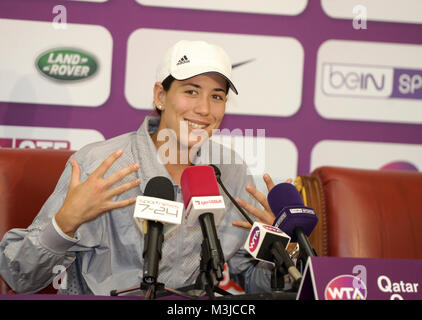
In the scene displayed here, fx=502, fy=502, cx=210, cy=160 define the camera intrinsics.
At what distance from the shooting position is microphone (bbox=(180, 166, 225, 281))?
108cm

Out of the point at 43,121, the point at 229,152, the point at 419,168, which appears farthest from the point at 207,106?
the point at 419,168

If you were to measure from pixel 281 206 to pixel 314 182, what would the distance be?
0.97m

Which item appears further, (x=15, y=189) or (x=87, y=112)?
(x=87, y=112)

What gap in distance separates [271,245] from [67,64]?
1.75 meters

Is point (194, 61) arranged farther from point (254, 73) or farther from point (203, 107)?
point (254, 73)

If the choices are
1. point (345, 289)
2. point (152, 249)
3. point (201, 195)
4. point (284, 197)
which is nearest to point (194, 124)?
point (284, 197)

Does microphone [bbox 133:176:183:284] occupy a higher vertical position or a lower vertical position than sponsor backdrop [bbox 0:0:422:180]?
lower

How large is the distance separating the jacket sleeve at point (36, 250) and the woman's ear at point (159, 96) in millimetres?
523

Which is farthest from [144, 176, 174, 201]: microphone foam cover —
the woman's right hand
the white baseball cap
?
the white baseball cap

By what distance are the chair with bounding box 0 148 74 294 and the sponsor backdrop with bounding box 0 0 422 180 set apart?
425 mm

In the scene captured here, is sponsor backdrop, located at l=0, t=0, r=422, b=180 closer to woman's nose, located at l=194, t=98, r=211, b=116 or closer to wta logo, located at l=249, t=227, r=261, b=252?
woman's nose, located at l=194, t=98, r=211, b=116

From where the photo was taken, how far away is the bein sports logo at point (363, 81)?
268 cm

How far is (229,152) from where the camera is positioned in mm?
2348
